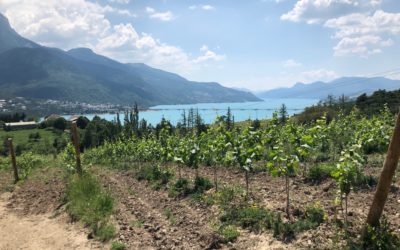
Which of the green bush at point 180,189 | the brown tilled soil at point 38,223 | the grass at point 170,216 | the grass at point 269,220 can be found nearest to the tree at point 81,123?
the brown tilled soil at point 38,223

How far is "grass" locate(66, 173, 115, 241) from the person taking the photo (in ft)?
38.1

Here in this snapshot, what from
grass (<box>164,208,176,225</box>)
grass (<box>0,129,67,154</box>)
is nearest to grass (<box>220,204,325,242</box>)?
grass (<box>164,208,176,225</box>)

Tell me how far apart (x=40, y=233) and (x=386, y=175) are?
1128 centimetres

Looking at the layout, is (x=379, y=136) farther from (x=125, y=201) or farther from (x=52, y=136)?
(x=52, y=136)

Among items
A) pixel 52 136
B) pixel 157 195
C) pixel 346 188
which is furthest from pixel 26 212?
pixel 52 136

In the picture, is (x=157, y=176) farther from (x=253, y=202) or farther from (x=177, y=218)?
(x=253, y=202)

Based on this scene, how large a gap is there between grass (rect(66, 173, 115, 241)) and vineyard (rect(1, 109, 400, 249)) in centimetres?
4

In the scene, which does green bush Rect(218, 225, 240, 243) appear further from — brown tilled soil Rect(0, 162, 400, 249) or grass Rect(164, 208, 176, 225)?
grass Rect(164, 208, 176, 225)

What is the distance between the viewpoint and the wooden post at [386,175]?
22.2ft

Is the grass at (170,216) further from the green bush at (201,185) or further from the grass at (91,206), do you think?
the green bush at (201,185)

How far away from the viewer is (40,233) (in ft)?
42.7

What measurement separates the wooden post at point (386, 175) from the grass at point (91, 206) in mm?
7229

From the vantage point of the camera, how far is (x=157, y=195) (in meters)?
15.3

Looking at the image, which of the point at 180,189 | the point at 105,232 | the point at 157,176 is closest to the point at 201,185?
the point at 180,189
